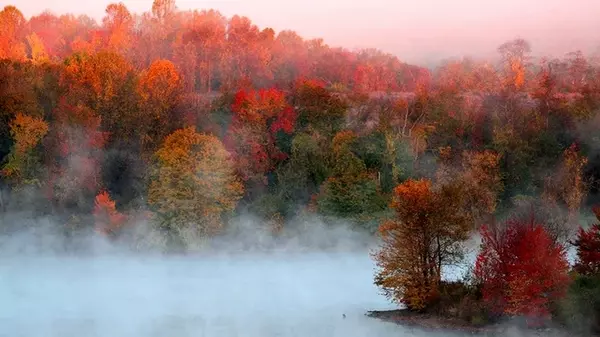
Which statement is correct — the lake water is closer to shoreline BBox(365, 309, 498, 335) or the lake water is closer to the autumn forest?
shoreline BBox(365, 309, 498, 335)

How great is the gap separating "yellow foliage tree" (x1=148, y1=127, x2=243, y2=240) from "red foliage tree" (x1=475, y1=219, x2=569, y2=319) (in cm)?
2698

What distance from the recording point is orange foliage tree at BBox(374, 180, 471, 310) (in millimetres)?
40031

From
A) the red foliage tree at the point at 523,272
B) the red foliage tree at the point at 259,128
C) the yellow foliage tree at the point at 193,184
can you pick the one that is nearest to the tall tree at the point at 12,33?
the red foliage tree at the point at 259,128

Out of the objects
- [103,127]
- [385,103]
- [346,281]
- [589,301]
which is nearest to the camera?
[589,301]

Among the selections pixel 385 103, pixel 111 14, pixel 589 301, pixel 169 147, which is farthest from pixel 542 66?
pixel 589 301

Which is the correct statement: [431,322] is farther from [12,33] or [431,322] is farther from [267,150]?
[12,33]

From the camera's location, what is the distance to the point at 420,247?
40.3 meters

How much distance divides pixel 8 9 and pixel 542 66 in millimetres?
61588

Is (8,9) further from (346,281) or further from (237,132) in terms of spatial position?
(346,281)

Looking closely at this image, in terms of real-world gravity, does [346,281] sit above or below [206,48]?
below

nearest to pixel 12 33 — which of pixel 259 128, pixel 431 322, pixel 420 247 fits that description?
pixel 259 128

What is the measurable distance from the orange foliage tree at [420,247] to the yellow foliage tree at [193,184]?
23.5m

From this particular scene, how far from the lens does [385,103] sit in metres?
75.1

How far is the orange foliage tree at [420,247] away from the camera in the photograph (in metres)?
40.0
